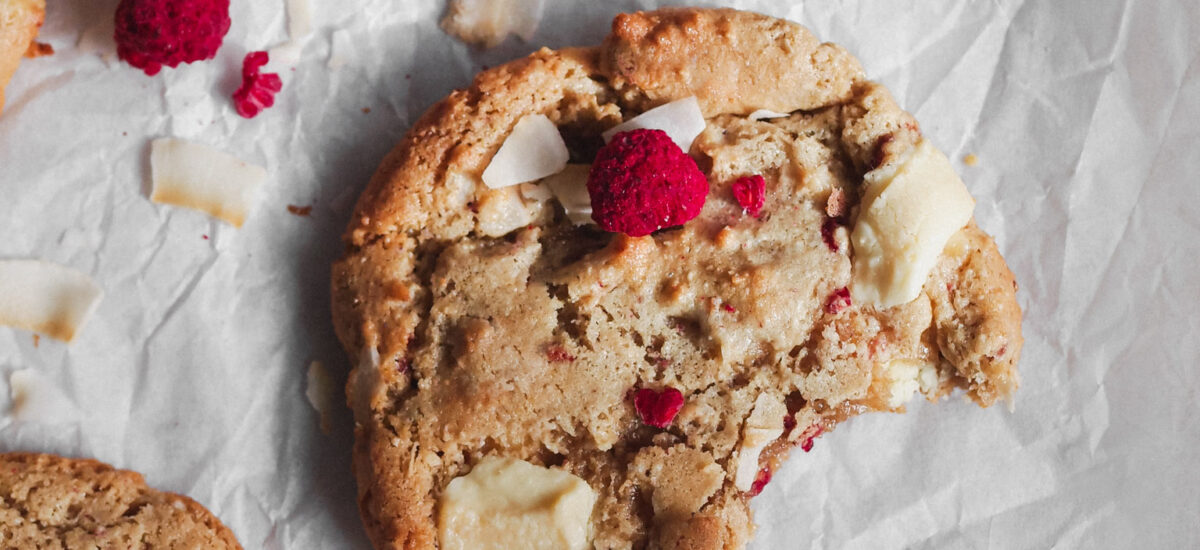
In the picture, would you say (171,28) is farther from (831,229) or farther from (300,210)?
(831,229)

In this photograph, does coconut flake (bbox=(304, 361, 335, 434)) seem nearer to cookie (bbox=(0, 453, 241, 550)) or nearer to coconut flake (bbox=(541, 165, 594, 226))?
cookie (bbox=(0, 453, 241, 550))

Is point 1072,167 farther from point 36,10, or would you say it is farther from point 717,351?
point 36,10

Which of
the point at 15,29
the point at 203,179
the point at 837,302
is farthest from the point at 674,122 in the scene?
the point at 15,29

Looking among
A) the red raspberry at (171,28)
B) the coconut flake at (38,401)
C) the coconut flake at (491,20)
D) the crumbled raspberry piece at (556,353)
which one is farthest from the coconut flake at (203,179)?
the crumbled raspberry piece at (556,353)

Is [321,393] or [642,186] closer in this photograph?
[642,186]

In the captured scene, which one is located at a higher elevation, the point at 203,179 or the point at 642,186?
the point at 642,186

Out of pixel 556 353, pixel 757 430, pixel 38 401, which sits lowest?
pixel 38 401

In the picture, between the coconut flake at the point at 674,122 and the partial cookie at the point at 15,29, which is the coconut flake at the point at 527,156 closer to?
the coconut flake at the point at 674,122

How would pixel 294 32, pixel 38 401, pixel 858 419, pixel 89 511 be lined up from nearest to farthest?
1. pixel 89 511
2. pixel 38 401
3. pixel 294 32
4. pixel 858 419
